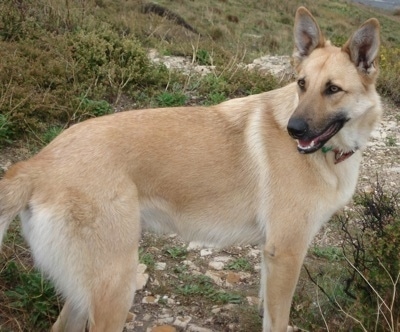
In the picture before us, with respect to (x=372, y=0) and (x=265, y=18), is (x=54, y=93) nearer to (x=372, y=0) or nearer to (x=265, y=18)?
(x=265, y=18)

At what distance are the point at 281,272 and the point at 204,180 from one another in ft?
2.28

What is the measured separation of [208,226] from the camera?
3.17 meters

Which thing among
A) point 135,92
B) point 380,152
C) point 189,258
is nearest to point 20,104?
point 135,92

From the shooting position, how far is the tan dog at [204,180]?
8.52 feet

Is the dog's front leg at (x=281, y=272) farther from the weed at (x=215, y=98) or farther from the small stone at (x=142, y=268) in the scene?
the weed at (x=215, y=98)

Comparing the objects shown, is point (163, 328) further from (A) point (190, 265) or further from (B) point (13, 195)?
(B) point (13, 195)

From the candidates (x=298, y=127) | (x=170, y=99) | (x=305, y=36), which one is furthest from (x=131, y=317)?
(x=170, y=99)

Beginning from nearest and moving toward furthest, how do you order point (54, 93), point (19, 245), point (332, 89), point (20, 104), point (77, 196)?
point (77, 196), point (332, 89), point (19, 245), point (20, 104), point (54, 93)

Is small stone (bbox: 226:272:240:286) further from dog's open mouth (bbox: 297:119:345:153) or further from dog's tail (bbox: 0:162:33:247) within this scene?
dog's tail (bbox: 0:162:33:247)

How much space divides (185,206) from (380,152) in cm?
390

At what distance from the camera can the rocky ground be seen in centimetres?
354

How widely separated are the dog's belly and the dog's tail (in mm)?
675

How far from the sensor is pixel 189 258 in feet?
13.9

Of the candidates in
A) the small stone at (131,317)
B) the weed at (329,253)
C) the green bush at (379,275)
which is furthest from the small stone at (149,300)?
the weed at (329,253)
